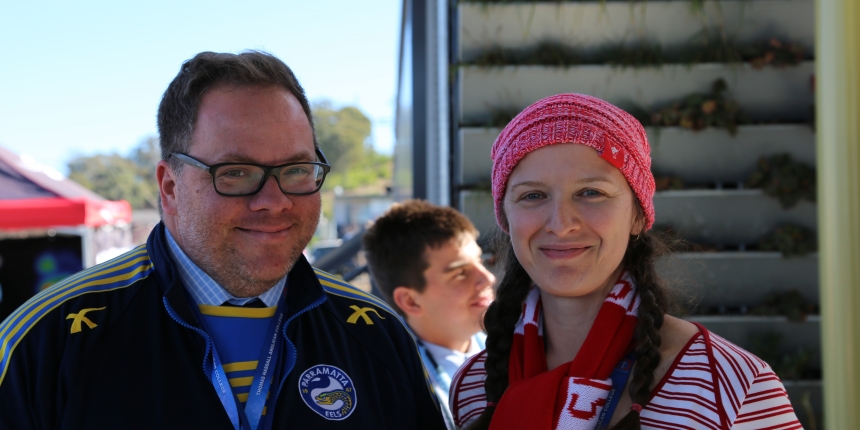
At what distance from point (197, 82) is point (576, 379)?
1.17m

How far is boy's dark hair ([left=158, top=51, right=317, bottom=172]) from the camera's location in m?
1.77

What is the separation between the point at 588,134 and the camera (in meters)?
1.58

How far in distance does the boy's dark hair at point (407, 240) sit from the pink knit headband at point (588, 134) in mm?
1396

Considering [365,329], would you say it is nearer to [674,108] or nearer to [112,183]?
[674,108]

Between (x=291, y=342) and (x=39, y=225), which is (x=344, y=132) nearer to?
(x=39, y=225)

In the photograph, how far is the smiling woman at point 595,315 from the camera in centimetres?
146

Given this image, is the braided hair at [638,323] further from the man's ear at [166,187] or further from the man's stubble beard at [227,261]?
the man's ear at [166,187]

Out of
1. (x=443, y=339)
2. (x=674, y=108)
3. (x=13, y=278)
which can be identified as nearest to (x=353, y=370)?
(x=443, y=339)

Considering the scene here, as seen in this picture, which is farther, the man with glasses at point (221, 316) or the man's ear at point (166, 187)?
the man's ear at point (166, 187)

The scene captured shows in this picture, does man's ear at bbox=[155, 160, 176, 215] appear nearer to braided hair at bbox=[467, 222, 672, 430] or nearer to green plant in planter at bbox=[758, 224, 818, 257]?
braided hair at bbox=[467, 222, 672, 430]

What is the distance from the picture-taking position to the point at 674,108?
4.13m

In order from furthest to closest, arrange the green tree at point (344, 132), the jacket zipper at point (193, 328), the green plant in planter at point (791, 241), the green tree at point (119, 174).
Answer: the green tree at point (344, 132)
the green tree at point (119, 174)
the green plant in planter at point (791, 241)
the jacket zipper at point (193, 328)

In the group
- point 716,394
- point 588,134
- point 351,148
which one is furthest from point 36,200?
point 351,148

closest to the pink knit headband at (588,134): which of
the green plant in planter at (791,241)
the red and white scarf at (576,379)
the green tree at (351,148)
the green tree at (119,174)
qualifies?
the red and white scarf at (576,379)
